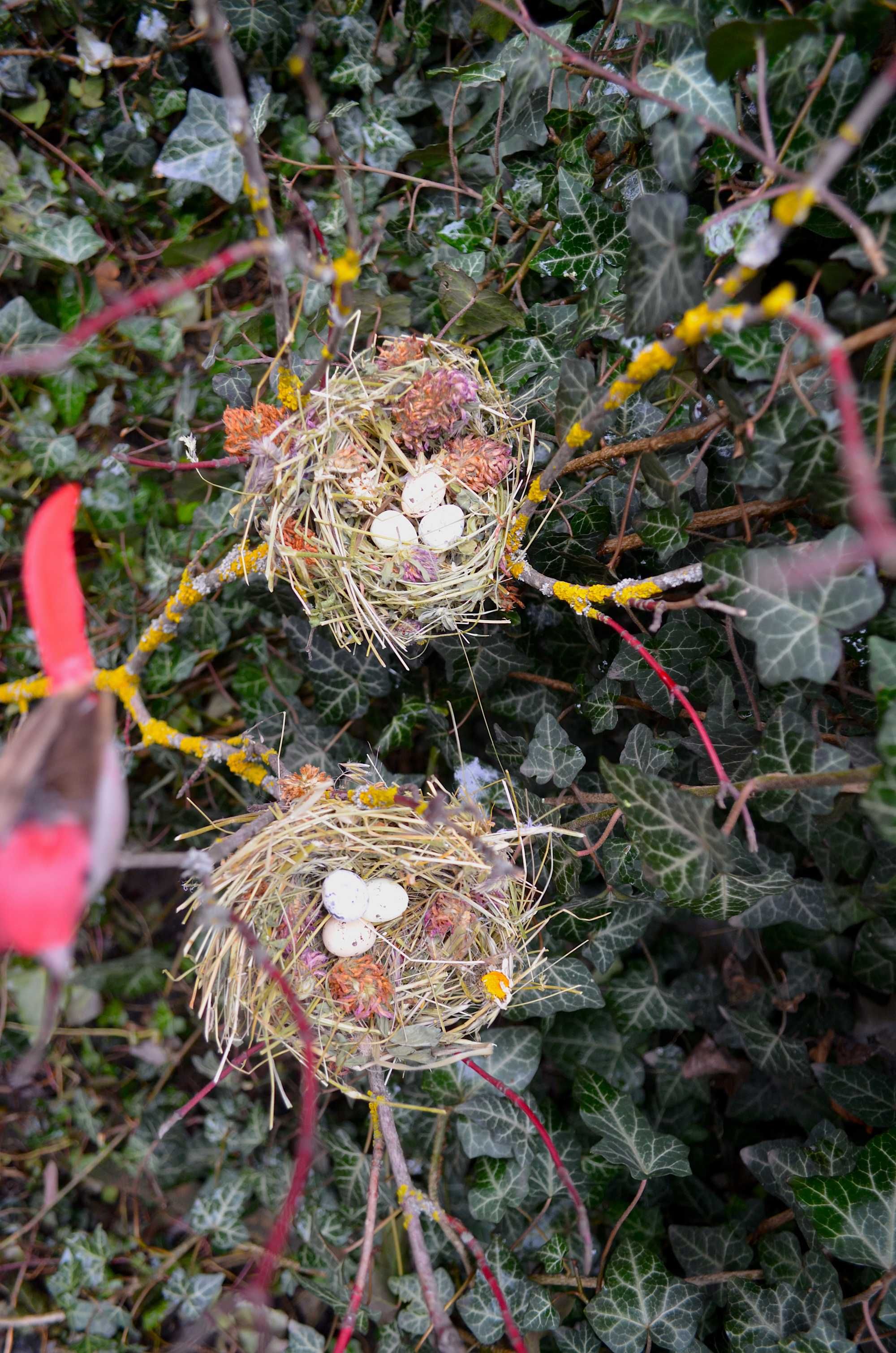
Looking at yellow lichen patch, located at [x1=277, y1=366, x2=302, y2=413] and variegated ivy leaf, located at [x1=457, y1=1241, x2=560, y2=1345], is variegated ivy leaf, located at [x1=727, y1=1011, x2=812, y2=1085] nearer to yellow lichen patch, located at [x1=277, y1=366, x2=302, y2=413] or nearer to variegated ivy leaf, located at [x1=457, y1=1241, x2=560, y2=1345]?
variegated ivy leaf, located at [x1=457, y1=1241, x2=560, y2=1345]

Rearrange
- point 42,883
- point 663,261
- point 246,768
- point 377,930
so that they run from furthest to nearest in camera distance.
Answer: point 246,768
point 377,930
point 663,261
point 42,883

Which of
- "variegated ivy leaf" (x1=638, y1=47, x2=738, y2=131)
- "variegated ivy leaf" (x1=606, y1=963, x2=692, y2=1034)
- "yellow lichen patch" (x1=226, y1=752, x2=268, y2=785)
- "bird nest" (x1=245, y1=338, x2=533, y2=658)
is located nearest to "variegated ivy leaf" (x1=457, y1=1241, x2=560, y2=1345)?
"variegated ivy leaf" (x1=606, y1=963, x2=692, y2=1034)

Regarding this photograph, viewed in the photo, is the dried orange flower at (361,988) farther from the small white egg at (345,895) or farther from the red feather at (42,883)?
the red feather at (42,883)

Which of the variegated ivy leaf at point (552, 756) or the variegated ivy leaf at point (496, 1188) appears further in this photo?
the variegated ivy leaf at point (496, 1188)

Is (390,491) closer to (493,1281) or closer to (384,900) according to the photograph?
(384,900)

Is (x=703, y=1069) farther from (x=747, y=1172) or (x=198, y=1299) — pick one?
(x=198, y=1299)

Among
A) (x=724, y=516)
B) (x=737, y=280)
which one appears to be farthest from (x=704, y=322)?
(x=724, y=516)

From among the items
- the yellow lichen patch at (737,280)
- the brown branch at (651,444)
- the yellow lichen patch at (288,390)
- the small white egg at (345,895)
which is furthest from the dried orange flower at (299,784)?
the yellow lichen patch at (737,280)

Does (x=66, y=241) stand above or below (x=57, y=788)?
above
